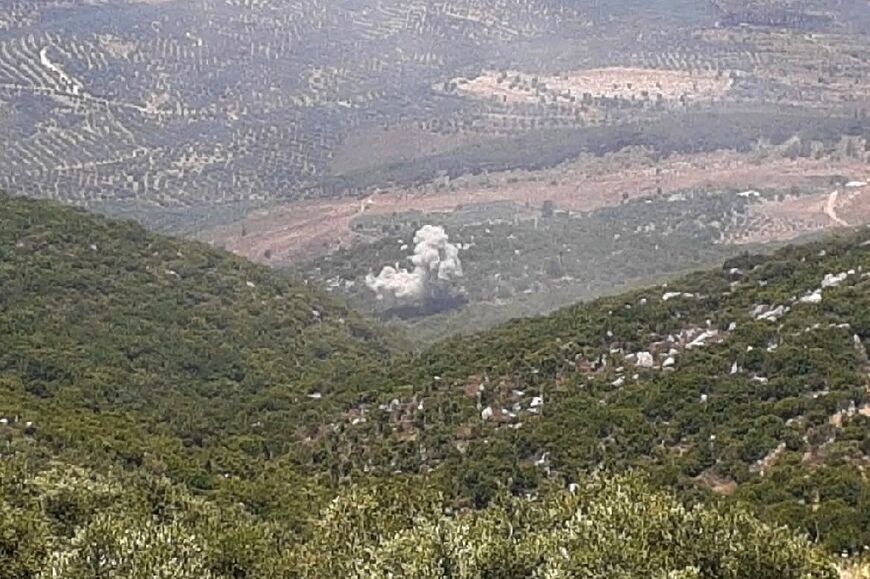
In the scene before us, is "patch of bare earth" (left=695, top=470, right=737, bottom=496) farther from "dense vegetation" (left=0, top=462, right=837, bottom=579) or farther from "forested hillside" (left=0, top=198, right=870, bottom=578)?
"dense vegetation" (left=0, top=462, right=837, bottom=579)

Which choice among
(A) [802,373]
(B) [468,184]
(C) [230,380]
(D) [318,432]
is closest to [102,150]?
(B) [468,184]

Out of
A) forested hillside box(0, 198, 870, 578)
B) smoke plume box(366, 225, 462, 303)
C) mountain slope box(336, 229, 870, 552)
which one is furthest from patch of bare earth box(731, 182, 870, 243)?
mountain slope box(336, 229, 870, 552)

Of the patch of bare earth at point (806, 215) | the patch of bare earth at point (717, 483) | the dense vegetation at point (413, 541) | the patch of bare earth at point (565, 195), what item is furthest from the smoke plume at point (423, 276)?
the dense vegetation at point (413, 541)

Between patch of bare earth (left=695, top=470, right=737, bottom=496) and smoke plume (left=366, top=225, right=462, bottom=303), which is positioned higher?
patch of bare earth (left=695, top=470, right=737, bottom=496)

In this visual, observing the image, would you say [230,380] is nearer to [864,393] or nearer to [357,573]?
[864,393]

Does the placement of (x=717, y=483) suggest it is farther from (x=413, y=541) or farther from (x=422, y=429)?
(x=413, y=541)

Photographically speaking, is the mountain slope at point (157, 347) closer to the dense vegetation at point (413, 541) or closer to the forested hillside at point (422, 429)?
the forested hillside at point (422, 429)
